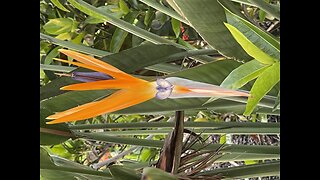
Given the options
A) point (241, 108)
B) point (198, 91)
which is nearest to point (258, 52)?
point (198, 91)

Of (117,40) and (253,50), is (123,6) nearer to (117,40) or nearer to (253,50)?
(117,40)

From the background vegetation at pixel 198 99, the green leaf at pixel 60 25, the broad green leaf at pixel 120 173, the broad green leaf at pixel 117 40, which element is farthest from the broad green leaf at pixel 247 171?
the green leaf at pixel 60 25

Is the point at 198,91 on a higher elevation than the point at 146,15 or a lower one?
lower

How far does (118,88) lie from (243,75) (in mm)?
88

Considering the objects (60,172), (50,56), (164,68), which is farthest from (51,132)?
(50,56)

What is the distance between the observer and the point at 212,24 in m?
0.41

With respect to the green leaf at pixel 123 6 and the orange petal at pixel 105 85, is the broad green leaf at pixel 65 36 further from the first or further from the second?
the orange petal at pixel 105 85

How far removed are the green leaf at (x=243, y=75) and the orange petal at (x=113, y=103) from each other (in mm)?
52

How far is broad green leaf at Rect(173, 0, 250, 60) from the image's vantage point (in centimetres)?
40

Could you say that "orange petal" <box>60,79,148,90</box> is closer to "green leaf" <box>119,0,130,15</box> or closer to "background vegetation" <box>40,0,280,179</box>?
"background vegetation" <box>40,0,280,179</box>

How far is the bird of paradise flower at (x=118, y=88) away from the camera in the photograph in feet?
0.98
